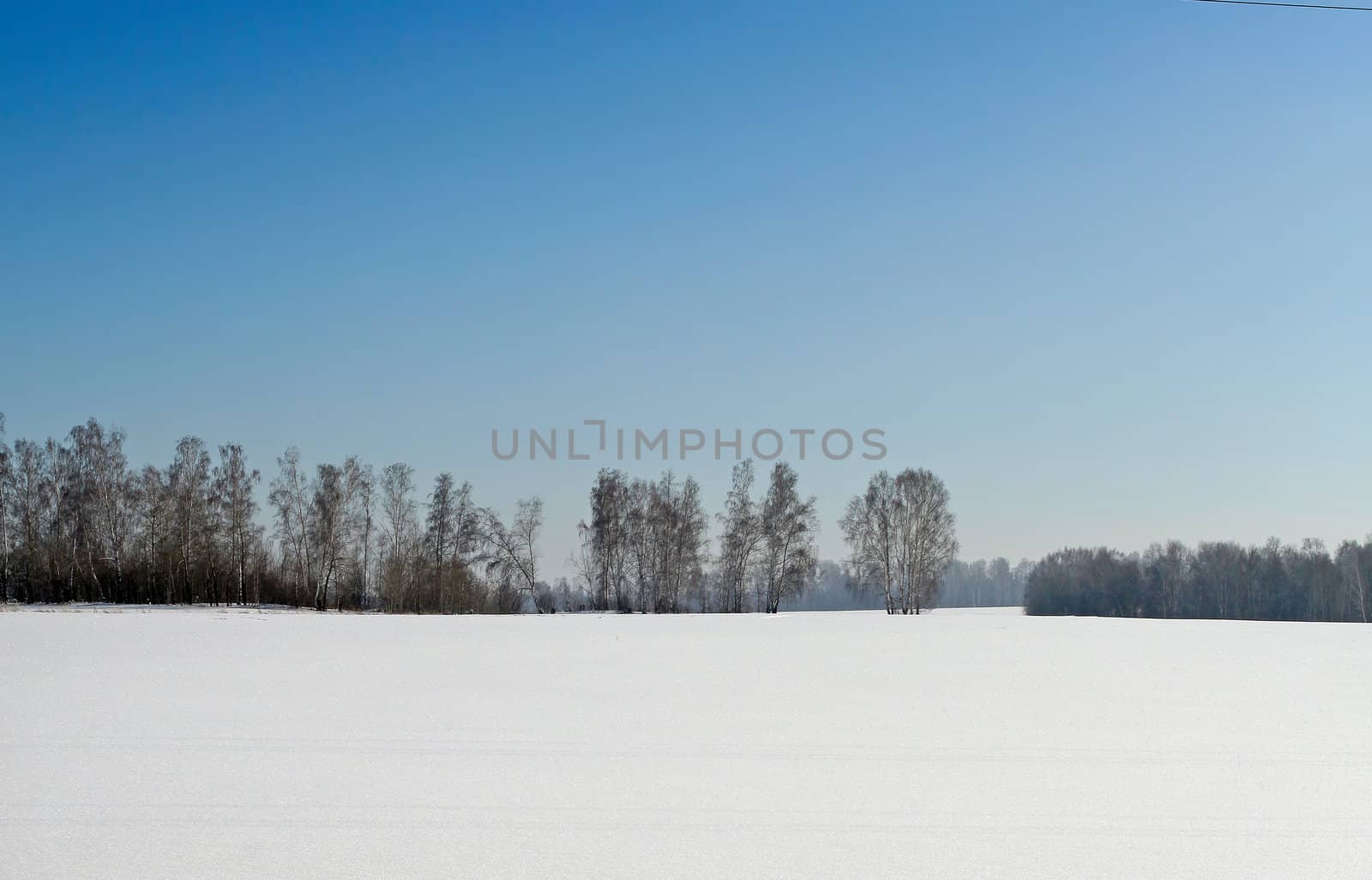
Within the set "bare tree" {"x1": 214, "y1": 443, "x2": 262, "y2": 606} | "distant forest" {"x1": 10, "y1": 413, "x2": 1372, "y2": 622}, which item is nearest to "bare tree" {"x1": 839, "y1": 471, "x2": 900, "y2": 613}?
"distant forest" {"x1": 10, "y1": 413, "x2": 1372, "y2": 622}

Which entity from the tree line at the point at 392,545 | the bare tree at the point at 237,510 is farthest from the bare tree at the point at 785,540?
the bare tree at the point at 237,510

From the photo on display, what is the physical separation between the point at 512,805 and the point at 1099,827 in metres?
3.79

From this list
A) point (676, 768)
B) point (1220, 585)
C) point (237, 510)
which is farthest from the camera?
point (1220, 585)

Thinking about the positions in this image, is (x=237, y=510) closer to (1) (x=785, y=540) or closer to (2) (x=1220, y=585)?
(1) (x=785, y=540)

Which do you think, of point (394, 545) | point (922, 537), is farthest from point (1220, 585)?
point (394, 545)

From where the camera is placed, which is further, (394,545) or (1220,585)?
(1220,585)

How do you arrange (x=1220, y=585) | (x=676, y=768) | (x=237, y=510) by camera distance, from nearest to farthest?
(x=676, y=768) → (x=237, y=510) → (x=1220, y=585)

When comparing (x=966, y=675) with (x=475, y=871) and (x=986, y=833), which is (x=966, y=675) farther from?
(x=475, y=871)

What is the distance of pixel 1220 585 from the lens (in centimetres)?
7162

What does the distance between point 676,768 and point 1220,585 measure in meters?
76.7

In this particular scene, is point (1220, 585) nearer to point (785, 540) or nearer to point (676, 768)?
point (785, 540)

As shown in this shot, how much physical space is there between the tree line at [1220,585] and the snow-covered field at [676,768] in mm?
62417

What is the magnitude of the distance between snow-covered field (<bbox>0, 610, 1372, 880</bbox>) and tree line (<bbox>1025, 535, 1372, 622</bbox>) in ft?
205

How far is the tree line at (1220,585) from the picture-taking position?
219 feet
